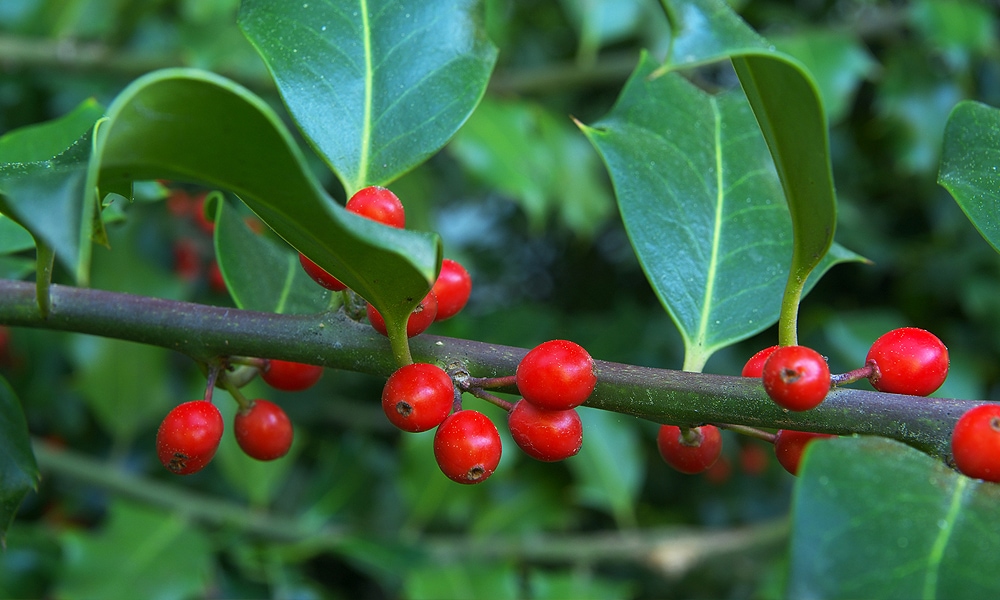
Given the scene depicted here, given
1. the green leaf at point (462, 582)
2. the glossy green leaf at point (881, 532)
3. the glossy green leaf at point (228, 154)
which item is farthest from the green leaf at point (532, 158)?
the glossy green leaf at point (881, 532)

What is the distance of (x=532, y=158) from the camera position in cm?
231

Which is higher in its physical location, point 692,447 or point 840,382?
point 840,382

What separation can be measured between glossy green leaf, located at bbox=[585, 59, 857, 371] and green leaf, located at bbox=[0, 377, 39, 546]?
2.26 ft

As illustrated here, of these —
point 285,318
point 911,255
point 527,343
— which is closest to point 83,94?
point 527,343

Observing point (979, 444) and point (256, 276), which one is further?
point (256, 276)

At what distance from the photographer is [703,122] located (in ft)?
3.57

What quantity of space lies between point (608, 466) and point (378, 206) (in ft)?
5.75

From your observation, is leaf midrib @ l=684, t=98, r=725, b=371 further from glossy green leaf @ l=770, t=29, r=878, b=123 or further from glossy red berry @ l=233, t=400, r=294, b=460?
glossy green leaf @ l=770, t=29, r=878, b=123

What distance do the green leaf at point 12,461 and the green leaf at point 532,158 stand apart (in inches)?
56.6

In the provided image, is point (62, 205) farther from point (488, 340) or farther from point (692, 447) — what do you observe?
point (488, 340)

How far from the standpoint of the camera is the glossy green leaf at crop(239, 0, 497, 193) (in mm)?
881

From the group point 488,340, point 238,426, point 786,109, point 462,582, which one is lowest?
point 462,582

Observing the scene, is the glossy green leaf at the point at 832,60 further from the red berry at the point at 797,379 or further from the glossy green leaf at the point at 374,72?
the red berry at the point at 797,379

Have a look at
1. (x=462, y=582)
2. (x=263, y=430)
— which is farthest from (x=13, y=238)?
(x=462, y=582)
